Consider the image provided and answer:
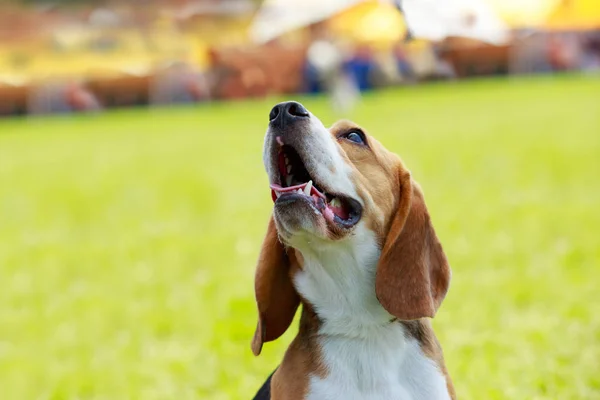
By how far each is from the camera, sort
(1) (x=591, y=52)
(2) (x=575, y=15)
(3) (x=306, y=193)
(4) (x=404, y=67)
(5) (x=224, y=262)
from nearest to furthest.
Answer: (3) (x=306, y=193), (5) (x=224, y=262), (4) (x=404, y=67), (1) (x=591, y=52), (2) (x=575, y=15)

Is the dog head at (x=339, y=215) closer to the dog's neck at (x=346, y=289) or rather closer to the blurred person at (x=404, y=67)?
the dog's neck at (x=346, y=289)

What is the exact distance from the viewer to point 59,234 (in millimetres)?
9766

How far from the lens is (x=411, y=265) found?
3.14 metres

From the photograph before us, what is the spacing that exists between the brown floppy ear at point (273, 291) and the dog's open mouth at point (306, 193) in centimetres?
29

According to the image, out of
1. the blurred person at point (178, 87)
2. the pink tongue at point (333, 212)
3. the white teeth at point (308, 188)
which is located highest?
the white teeth at point (308, 188)

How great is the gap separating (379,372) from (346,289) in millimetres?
330

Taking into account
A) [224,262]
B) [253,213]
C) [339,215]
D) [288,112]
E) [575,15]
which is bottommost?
[253,213]

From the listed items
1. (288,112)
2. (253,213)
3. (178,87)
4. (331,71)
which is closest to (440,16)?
(288,112)

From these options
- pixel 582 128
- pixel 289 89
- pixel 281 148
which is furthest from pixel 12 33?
pixel 281 148

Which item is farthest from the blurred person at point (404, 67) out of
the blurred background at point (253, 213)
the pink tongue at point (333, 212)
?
the pink tongue at point (333, 212)

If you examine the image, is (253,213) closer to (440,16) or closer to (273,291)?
(273,291)

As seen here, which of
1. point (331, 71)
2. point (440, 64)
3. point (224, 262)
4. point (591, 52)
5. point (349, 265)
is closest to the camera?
point (349, 265)

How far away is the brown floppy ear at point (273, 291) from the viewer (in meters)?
3.35

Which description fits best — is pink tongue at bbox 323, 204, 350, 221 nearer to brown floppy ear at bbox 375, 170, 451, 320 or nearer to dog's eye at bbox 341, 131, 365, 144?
brown floppy ear at bbox 375, 170, 451, 320
